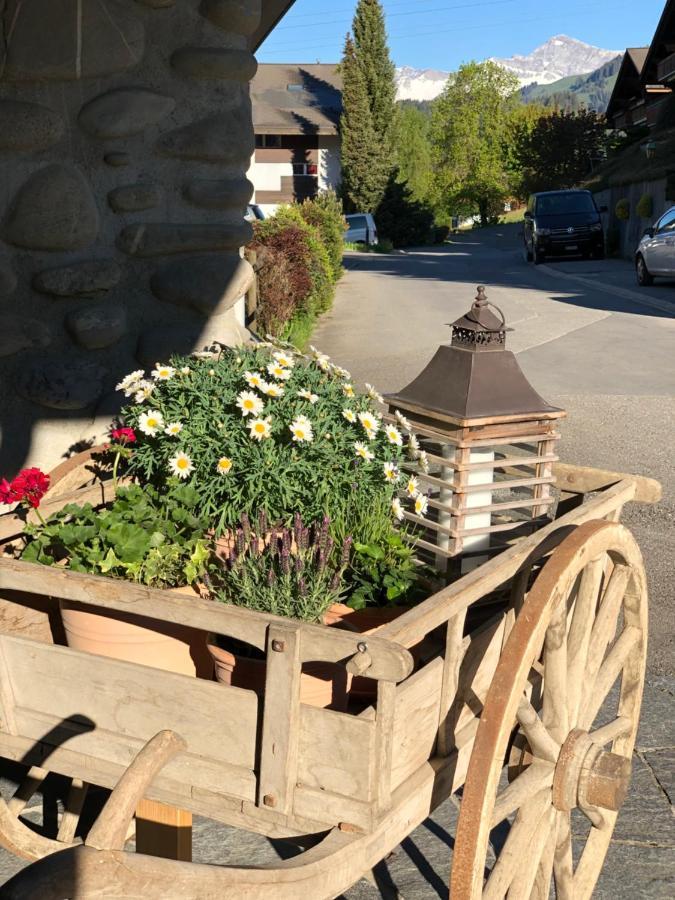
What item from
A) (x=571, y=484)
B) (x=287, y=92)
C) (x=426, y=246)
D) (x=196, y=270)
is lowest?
(x=426, y=246)

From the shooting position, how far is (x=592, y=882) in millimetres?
2342

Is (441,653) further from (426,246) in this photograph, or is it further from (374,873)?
(426,246)

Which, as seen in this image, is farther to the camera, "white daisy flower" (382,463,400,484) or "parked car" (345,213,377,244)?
"parked car" (345,213,377,244)

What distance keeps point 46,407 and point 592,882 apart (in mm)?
2108

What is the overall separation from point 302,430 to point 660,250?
54.0ft

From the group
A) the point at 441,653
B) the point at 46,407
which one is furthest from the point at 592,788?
the point at 46,407

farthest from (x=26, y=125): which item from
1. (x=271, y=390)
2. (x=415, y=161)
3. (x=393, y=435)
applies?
(x=415, y=161)

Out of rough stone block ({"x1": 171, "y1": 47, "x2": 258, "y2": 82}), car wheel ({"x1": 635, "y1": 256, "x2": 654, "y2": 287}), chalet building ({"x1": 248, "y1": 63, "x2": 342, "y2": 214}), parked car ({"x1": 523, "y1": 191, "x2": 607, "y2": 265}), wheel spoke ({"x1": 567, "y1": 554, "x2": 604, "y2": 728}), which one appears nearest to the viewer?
wheel spoke ({"x1": 567, "y1": 554, "x2": 604, "y2": 728})

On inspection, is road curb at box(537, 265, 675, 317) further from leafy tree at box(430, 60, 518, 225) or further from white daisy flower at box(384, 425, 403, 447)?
leafy tree at box(430, 60, 518, 225)

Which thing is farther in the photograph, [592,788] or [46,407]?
[46,407]

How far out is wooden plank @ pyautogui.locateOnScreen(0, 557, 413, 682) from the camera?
1574 mm

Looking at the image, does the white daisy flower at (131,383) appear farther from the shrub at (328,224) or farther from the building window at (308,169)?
the building window at (308,169)

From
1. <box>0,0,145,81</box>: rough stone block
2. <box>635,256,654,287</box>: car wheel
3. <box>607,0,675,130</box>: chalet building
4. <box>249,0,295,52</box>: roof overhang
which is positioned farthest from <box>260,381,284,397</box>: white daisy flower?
<box>607,0,675,130</box>: chalet building

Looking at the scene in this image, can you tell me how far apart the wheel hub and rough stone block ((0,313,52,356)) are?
2035mm
